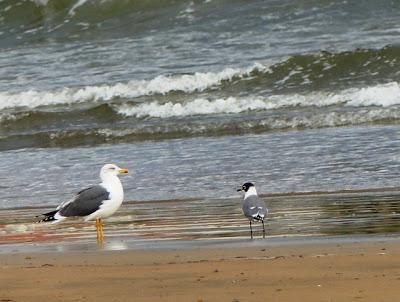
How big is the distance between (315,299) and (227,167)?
6.69 metres

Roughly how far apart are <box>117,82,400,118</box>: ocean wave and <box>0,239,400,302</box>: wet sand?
9854 millimetres

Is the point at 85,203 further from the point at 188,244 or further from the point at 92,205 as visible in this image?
the point at 188,244

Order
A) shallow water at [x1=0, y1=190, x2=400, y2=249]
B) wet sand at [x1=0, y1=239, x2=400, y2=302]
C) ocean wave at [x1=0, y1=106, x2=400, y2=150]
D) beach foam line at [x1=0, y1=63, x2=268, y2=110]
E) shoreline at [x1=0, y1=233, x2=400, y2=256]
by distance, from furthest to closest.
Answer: beach foam line at [x1=0, y1=63, x2=268, y2=110] < ocean wave at [x1=0, y1=106, x2=400, y2=150] < shallow water at [x1=0, y1=190, x2=400, y2=249] < shoreline at [x1=0, y1=233, x2=400, y2=256] < wet sand at [x1=0, y1=239, x2=400, y2=302]

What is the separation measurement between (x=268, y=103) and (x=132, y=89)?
3.24m

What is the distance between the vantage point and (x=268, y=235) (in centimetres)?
748

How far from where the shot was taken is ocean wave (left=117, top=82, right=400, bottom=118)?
16672mm

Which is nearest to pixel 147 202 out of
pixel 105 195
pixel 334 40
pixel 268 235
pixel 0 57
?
pixel 105 195

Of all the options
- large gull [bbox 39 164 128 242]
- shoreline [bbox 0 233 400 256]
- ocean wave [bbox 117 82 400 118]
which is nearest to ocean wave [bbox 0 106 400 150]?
ocean wave [bbox 117 82 400 118]

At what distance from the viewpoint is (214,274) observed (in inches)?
230

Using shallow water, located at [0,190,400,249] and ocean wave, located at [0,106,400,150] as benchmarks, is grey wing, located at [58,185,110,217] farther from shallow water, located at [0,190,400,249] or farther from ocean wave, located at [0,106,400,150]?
ocean wave, located at [0,106,400,150]

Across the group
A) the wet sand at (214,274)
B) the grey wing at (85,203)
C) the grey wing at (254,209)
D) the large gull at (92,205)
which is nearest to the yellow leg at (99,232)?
the large gull at (92,205)

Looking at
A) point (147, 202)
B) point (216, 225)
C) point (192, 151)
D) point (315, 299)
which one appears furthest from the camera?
point (192, 151)

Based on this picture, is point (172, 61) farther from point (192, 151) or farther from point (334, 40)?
point (192, 151)

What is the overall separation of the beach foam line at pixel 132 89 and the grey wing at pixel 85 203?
10.7 meters
